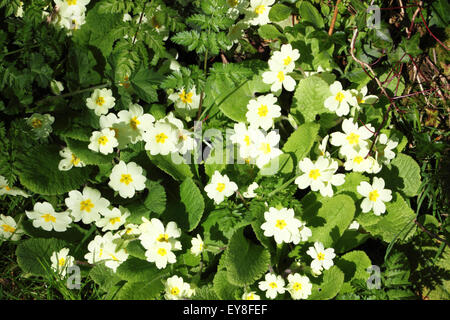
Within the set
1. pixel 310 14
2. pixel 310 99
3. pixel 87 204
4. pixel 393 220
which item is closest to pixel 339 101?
pixel 310 99

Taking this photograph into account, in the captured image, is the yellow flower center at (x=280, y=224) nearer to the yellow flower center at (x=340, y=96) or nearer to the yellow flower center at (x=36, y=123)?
the yellow flower center at (x=340, y=96)

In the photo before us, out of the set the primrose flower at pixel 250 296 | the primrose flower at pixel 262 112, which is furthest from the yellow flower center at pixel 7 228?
the primrose flower at pixel 262 112

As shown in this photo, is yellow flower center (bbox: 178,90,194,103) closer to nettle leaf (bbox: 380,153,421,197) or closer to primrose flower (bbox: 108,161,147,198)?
primrose flower (bbox: 108,161,147,198)

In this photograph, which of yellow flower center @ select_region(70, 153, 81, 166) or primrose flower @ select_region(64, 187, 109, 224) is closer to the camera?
primrose flower @ select_region(64, 187, 109, 224)

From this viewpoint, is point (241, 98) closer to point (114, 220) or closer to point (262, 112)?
point (262, 112)

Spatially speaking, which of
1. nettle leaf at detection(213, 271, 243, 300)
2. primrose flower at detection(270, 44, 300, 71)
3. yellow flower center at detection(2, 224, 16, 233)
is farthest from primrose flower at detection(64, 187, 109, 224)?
primrose flower at detection(270, 44, 300, 71)

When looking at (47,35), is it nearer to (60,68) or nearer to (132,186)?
(60,68)
